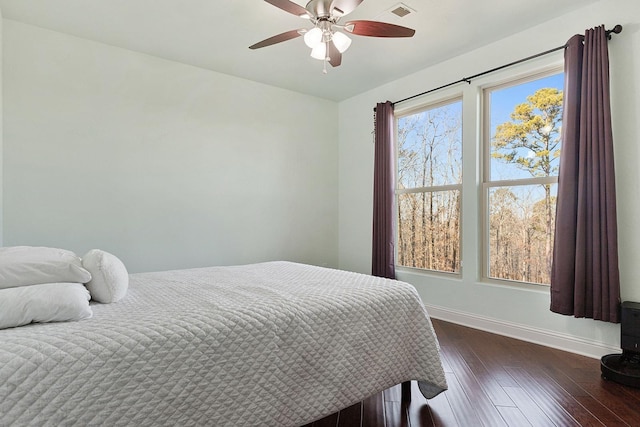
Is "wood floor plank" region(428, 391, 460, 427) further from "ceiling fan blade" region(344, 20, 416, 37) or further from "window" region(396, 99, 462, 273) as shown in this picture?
"ceiling fan blade" region(344, 20, 416, 37)

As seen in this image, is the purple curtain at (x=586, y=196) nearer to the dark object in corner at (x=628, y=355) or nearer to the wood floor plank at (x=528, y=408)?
the dark object in corner at (x=628, y=355)

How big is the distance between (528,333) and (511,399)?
123 centimetres

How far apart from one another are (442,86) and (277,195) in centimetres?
229

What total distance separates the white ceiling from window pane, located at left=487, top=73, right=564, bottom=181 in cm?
55

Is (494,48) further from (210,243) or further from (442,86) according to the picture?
(210,243)

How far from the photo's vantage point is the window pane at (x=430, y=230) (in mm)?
3717

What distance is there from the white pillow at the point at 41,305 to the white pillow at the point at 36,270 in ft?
0.22

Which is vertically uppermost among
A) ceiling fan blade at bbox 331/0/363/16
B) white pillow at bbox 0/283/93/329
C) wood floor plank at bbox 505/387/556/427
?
ceiling fan blade at bbox 331/0/363/16

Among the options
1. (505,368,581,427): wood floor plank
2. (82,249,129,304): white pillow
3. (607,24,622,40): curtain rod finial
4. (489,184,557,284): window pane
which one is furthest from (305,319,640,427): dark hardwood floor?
(607,24,622,40): curtain rod finial

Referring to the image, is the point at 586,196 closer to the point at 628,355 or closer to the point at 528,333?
the point at 628,355

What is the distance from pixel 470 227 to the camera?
11.4ft

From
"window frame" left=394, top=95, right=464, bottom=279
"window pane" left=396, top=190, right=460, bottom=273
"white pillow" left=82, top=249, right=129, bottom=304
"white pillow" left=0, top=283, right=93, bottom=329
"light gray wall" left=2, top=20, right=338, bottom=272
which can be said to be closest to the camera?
"white pillow" left=0, top=283, right=93, bottom=329

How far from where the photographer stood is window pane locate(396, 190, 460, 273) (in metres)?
3.72

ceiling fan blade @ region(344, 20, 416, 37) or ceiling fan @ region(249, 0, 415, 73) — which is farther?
ceiling fan blade @ region(344, 20, 416, 37)
